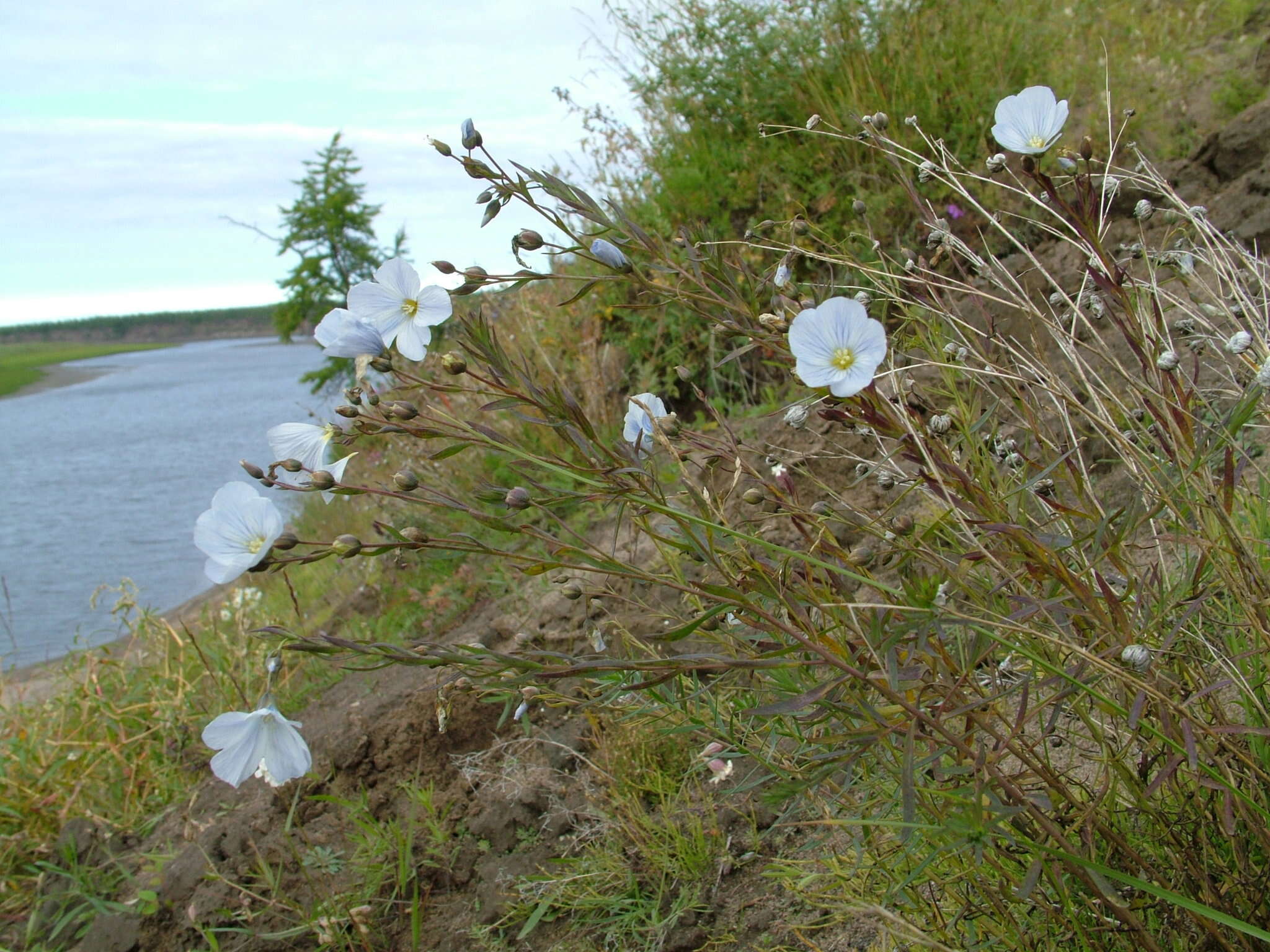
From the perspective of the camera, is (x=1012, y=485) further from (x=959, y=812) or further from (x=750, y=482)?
(x=750, y=482)

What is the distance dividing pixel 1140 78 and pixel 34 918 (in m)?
6.05

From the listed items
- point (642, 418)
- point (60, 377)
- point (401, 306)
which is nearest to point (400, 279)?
point (401, 306)

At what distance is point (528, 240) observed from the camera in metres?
1.28

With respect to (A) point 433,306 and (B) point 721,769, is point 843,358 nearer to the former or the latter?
(A) point 433,306

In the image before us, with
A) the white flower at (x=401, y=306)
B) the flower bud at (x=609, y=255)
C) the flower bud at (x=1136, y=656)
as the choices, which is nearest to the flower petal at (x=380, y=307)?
the white flower at (x=401, y=306)

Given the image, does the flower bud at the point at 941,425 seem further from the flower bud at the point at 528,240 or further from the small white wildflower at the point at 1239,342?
the flower bud at the point at 528,240

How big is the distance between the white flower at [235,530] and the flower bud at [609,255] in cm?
59

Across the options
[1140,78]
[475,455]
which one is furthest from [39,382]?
[1140,78]

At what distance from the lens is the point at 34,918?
8.71 feet

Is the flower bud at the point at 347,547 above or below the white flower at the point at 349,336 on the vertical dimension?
below

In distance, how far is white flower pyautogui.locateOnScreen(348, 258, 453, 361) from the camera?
4.24 ft

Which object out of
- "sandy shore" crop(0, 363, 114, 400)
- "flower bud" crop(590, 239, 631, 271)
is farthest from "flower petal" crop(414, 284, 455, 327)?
"sandy shore" crop(0, 363, 114, 400)

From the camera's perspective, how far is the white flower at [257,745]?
3.97 feet

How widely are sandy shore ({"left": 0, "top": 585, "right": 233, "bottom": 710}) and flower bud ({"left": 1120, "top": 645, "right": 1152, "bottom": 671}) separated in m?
3.81
